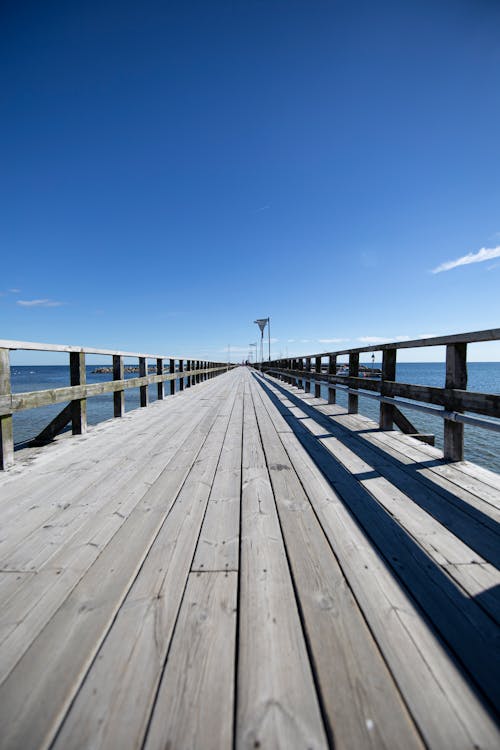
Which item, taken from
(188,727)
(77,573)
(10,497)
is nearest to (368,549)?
(188,727)

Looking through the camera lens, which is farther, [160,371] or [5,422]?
[160,371]

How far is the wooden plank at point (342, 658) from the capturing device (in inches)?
30.5

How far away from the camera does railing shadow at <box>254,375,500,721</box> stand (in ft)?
3.05

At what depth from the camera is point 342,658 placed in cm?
96

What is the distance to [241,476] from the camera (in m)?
2.44

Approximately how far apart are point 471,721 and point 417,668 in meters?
0.15

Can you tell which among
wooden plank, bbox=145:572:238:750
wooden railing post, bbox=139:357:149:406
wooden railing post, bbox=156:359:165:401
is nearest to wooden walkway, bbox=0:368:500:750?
wooden plank, bbox=145:572:238:750

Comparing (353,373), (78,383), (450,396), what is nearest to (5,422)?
(78,383)

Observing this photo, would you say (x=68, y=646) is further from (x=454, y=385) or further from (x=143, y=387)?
(x=143, y=387)

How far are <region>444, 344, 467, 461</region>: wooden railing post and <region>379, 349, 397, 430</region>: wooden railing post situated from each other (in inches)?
39.2

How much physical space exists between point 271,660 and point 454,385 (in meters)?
2.49

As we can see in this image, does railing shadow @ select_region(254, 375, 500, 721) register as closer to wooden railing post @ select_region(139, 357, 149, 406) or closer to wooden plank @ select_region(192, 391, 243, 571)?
wooden plank @ select_region(192, 391, 243, 571)

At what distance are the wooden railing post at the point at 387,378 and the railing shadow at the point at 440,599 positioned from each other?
1.99m

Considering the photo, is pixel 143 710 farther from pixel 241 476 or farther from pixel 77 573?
pixel 241 476
